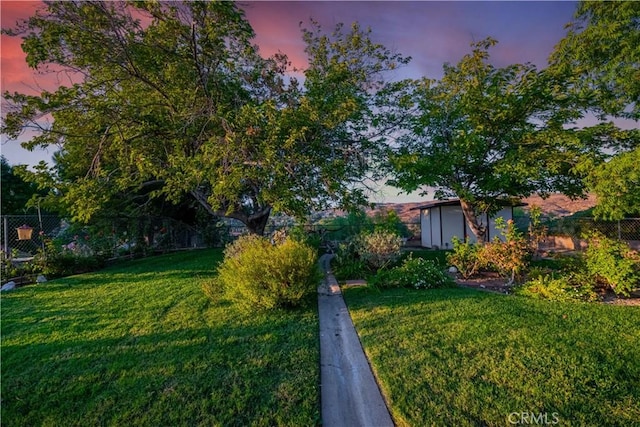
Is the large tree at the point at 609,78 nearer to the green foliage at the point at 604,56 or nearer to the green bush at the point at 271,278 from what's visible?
the green foliage at the point at 604,56

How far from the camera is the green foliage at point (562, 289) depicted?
519cm

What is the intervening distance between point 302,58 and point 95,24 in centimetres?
617

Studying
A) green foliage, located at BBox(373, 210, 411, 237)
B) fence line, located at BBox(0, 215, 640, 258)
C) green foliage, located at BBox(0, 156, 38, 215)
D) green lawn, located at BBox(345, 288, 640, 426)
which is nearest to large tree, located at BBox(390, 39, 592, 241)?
green foliage, located at BBox(373, 210, 411, 237)

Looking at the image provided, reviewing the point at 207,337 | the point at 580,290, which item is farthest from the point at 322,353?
the point at 580,290

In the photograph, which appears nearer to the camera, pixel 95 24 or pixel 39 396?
pixel 39 396

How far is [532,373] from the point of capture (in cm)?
280

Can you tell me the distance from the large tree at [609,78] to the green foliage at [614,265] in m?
1.83

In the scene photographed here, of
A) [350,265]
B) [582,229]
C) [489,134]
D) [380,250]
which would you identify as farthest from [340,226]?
[582,229]

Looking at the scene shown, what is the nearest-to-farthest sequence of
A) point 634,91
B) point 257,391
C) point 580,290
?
point 257,391, point 580,290, point 634,91

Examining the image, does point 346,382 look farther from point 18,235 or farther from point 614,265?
point 18,235

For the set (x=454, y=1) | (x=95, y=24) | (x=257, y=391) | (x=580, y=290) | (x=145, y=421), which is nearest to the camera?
(x=145, y=421)

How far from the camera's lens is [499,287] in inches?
253

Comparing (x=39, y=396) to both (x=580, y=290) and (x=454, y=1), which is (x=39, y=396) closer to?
(x=580, y=290)

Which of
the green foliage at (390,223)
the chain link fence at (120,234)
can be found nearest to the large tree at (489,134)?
the green foliage at (390,223)
